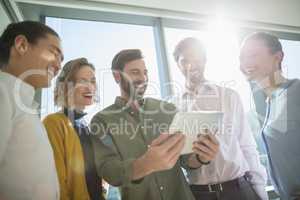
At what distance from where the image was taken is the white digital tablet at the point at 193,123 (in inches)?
34.8

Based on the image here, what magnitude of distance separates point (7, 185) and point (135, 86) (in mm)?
671

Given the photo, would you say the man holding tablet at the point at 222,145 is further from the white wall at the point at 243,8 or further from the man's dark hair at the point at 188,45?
the white wall at the point at 243,8

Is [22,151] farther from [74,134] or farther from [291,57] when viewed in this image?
[291,57]

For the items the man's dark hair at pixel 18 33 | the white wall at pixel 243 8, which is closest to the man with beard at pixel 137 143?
the man's dark hair at pixel 18 33

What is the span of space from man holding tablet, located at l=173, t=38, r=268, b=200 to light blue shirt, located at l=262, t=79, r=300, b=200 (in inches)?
3.3

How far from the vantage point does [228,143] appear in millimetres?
1196

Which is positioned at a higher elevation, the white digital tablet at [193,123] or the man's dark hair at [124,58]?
the man's dark hair at [124,58]

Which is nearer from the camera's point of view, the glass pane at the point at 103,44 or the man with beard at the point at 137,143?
the man with beard at the point at 137,143

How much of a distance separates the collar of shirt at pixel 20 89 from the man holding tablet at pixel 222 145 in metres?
0.69

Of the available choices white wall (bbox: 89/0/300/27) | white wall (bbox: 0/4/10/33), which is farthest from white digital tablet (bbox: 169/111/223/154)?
white wall (bbox: 89/0/300/27)

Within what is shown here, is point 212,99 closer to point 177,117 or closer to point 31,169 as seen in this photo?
point 177,117

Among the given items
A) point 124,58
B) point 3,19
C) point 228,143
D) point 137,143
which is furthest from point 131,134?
point 3,19

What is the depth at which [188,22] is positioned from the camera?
2109mm

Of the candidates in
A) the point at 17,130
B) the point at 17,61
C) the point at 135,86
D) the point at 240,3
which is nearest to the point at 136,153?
the point at 135,86
